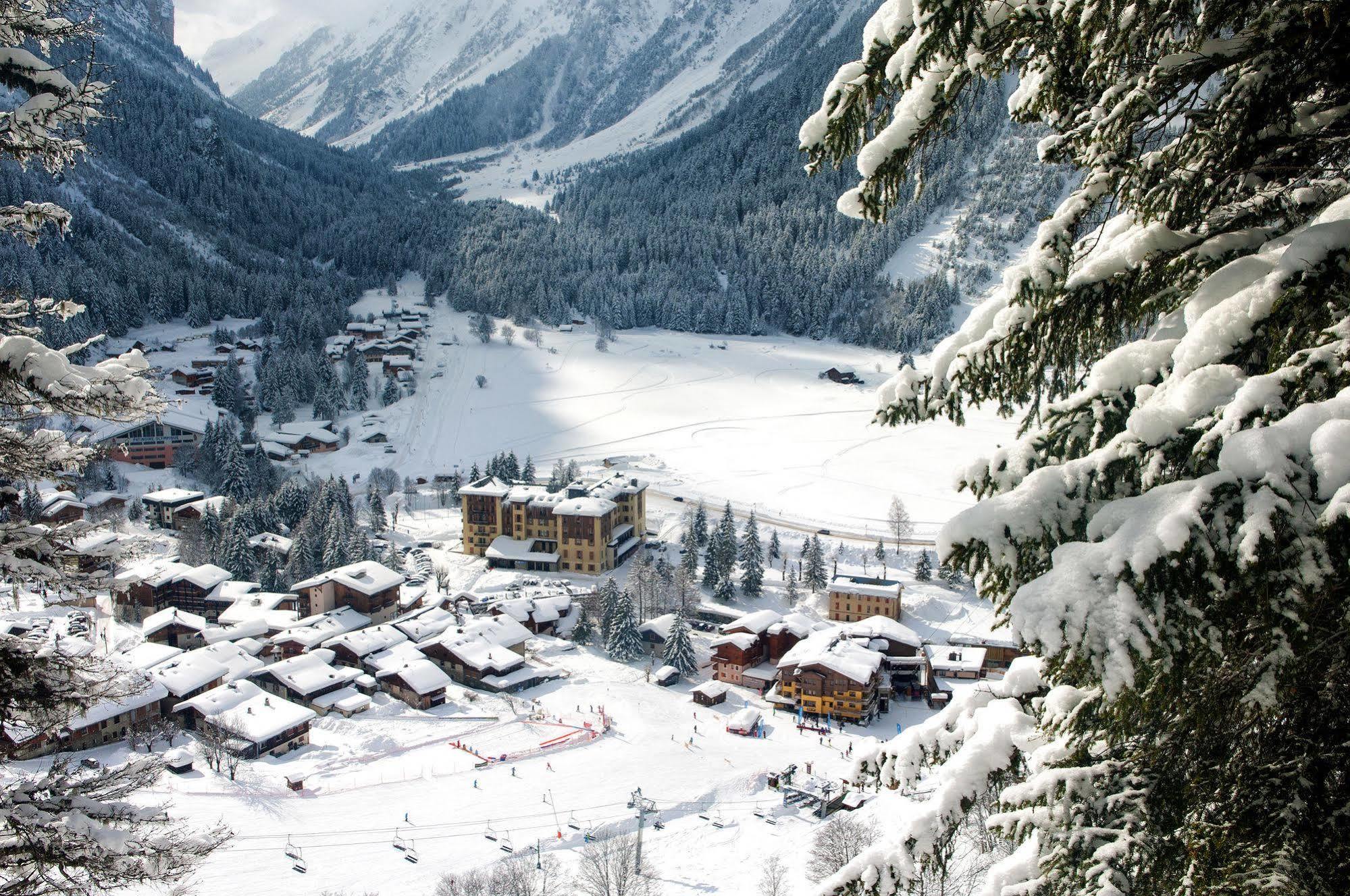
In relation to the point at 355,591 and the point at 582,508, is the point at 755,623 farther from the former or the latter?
the point at 355,591

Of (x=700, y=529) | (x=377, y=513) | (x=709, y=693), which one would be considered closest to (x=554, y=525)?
(x=700, y=529)

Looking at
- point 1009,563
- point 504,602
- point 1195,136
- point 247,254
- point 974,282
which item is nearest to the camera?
point 1009,563

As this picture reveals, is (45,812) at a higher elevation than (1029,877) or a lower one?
lower

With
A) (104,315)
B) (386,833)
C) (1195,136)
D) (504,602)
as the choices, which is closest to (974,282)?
(504,602)

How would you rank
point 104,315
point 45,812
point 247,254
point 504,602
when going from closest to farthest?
point 45,812 < point 504,602 < point 104,315 < point 247,254

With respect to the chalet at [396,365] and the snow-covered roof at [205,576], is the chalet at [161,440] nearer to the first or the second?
the chalet at [396,365]

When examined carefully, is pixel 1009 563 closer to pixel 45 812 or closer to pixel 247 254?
pixel 45 812
